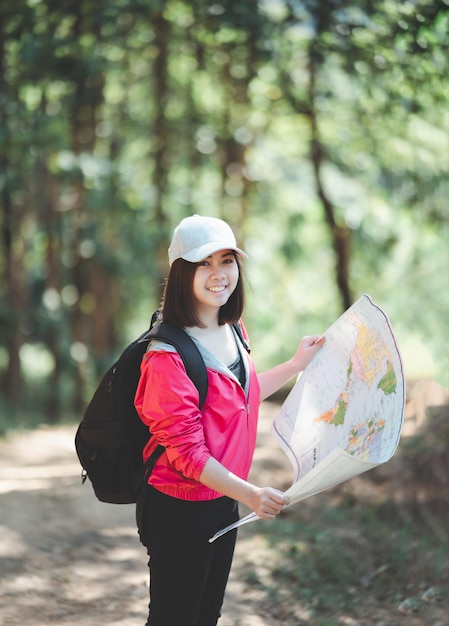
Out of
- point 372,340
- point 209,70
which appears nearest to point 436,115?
point 372,340

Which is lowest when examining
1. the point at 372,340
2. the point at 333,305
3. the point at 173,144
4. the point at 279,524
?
the point at 333,305

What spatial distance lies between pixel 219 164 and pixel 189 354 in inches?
478

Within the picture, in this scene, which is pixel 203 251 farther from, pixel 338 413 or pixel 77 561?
pixel 77 561

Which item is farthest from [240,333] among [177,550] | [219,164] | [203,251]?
[219,164]

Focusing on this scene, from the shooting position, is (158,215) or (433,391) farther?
(158,215)

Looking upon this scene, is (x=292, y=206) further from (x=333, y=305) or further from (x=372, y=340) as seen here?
(x=372, y=340)

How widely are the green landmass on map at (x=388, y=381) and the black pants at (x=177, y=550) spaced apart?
644 millimetres

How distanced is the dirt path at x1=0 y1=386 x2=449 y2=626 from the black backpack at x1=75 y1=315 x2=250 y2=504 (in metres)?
1.71

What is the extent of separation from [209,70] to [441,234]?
6626 mm

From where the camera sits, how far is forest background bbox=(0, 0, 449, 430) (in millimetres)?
6539

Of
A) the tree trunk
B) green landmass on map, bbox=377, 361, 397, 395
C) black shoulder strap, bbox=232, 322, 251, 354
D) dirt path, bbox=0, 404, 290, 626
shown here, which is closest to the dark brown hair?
black shoulder strap, bbox=232, 322, 251, 354

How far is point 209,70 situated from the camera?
12.9 m

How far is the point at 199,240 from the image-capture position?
2.49 meters

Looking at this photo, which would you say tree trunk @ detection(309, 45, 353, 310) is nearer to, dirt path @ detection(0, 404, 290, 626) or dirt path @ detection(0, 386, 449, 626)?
dirt path @ detection(0, 386, 449, 626)
